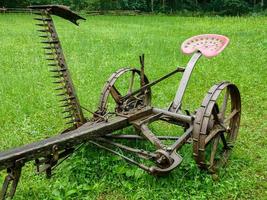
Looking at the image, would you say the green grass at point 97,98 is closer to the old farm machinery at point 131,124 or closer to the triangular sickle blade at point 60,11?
the old farm machinery at point 131,124

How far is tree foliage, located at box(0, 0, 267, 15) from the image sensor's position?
3403cm

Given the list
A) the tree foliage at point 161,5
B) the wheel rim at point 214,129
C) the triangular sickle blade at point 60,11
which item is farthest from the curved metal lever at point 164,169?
the tree foliage at point 161,5

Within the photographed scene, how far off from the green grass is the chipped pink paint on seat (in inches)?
47.6

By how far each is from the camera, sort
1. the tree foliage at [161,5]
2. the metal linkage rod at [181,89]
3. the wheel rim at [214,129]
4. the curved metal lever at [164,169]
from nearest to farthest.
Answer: the curved metal lever at [164,169] → the wheel rim at [214,129] → the metal linkage rod at [181,89] → the tree foliage at [161,5]

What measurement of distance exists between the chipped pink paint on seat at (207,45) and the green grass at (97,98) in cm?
121

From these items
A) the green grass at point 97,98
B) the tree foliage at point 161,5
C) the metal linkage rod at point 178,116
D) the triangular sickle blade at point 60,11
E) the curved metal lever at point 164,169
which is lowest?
the tree foliage at point 161,5

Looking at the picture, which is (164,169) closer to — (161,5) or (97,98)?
(97,98)

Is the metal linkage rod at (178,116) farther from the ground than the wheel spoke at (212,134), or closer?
farther from the ground

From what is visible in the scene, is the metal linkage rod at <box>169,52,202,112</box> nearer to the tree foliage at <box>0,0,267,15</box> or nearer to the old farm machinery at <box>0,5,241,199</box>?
the old farm machinery at <box>0,5,241,199</box>

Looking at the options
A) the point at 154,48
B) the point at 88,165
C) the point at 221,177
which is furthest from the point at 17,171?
the point at 154,48

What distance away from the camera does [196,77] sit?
8.91 m

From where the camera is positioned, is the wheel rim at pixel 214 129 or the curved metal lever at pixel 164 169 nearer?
the curved metal lever at pixel 164 169

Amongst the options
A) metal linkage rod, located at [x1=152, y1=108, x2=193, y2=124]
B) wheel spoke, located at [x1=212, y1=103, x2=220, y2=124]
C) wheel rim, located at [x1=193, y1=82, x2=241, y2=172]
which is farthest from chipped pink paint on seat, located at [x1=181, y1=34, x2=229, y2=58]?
metal linkage rod, located at [x1=152, y1=108, x2=193, y2=124]

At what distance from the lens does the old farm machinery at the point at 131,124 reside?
3.72 meters
